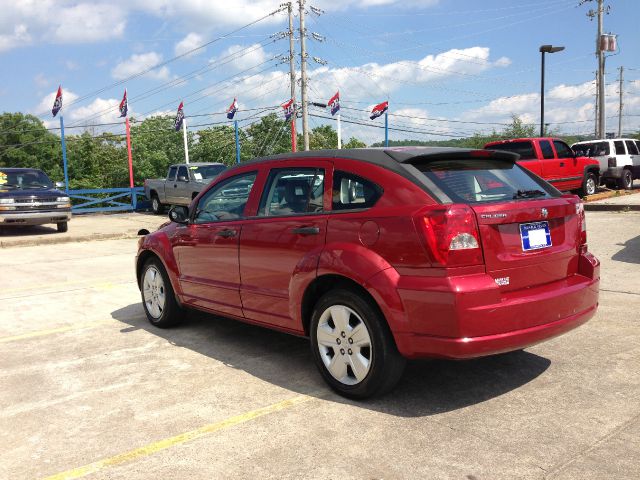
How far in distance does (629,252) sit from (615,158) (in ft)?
45.0

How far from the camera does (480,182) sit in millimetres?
3973

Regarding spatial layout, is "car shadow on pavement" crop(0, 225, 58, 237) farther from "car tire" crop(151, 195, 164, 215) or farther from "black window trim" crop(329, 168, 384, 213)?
"black window trim" crop(329, 168, 384, 213)

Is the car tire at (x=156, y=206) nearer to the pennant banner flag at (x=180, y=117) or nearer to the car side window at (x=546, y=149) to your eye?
the pennant banner flag at (x=180, y=117)

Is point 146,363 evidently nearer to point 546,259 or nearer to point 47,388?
point 47,388

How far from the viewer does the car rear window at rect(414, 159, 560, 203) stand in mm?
3787

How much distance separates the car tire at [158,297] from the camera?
5.91 metres

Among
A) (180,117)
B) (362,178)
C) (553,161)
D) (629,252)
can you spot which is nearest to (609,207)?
(553,161)

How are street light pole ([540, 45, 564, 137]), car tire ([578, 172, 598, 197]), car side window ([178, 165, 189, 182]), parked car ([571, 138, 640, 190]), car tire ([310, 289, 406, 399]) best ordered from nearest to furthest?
car tire ([310, 289, 406, 399]), car tire ([578, 172, 598, 197]), car side window ([178, 165, 189, 182]), parked car ([571, 138, 640, 190]), street light pole ([540, 45, 564, 137])

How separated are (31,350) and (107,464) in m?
2.63

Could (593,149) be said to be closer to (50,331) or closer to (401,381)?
(401,381)

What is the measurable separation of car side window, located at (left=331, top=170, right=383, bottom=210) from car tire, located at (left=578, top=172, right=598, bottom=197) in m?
16.7

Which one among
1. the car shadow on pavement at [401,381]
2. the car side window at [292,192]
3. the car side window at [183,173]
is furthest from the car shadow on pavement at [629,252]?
the car side window at [183,173]

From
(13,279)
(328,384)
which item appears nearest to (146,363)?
(328,384)

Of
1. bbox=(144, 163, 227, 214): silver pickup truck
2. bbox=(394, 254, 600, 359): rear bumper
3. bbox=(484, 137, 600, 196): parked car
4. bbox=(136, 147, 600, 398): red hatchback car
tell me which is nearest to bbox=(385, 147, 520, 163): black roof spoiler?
bbox=(136, 147, 600, 398): red hatchback car
